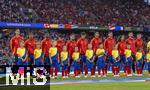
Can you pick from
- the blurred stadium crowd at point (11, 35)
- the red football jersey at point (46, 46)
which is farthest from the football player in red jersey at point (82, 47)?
the blurred stadium crowd at point (11, 35)

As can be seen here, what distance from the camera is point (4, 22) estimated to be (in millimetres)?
33062

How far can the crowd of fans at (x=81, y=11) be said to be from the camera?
35.5 metres

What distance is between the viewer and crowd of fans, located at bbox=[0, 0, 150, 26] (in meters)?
35.5

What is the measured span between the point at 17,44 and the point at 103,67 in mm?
4209

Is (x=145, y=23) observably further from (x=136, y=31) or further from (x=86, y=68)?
(x=86, y=68)

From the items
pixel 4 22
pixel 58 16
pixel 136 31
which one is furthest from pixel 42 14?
pixel 136 31

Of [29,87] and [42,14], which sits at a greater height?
[42,14]

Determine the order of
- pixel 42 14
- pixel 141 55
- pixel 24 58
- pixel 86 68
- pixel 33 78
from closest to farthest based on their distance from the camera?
1. pixel 33 78
2. pixel 24 58
3. pixel 86 68
4. pixel 141 55
5. pixel 42 14

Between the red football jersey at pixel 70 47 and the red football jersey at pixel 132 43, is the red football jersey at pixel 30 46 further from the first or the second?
the red football jersey at pixel 132 43

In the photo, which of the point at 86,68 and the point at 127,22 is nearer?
the point at 86,68

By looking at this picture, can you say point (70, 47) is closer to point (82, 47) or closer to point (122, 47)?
point (82, 47)

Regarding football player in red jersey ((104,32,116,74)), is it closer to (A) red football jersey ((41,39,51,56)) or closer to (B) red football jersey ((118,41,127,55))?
(B) red football jersey ((118,41,127,55))

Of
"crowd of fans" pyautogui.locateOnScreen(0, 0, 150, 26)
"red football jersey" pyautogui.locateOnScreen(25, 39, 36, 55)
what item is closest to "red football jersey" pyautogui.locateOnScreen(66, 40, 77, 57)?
"red football jersey" pyautogui.locateOnScreen(25, 39, 36, 55)

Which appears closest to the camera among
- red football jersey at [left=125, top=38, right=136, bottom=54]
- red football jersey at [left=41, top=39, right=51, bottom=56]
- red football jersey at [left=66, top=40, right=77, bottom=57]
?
red football jersey at [left=41, top=39, right=51, bottom=56]
